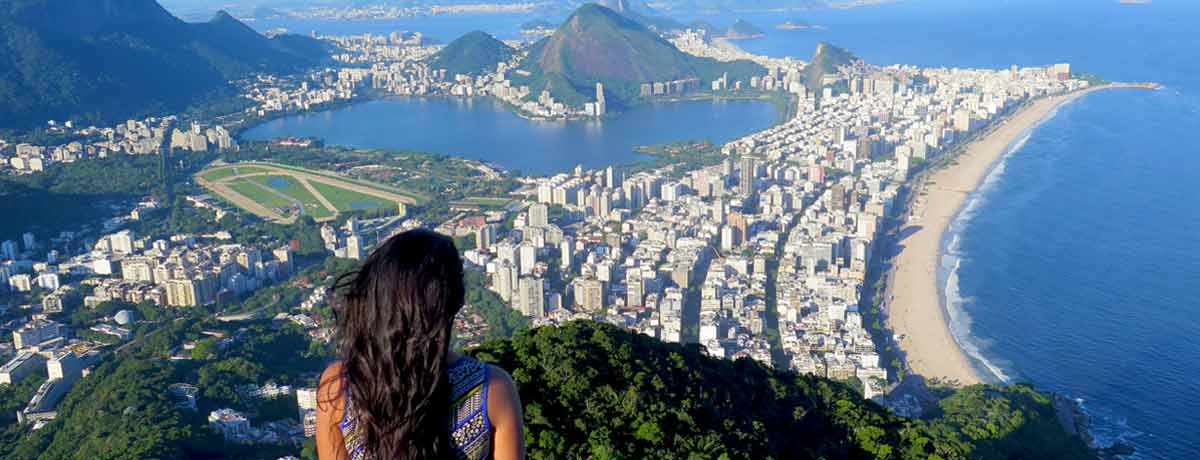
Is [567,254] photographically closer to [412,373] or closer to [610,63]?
[412,373]

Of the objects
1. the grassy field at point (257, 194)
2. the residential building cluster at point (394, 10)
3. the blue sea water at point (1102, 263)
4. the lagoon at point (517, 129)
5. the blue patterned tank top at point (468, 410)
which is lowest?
the blue sea water at point (1102, 263)

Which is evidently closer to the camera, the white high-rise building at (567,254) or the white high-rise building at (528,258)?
the white high-rise building at (528,258)

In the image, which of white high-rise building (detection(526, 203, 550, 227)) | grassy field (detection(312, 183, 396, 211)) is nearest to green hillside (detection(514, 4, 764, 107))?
grassy field (detection(312, 183, 396, 211))

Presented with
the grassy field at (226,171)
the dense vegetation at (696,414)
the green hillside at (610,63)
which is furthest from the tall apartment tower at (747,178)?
the green hillside at (610,63)

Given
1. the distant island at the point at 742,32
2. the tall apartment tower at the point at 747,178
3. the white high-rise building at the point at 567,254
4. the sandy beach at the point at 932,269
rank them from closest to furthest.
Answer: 1. the sandy beach at the point at 932,269
2. the white high-rise building at the point at 567,254
3. the tall apartment tower at the point at 747,178
4. the distant island at the point at 742,32

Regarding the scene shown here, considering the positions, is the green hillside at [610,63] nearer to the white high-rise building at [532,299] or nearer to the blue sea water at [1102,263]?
the blue sea water at [1102,263]

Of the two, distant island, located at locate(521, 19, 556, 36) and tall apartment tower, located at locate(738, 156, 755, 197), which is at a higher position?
distant island, located at locate(521, 19, 556, 36)

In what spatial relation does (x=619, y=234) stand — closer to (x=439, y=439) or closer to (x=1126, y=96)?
(x=439, y=439)

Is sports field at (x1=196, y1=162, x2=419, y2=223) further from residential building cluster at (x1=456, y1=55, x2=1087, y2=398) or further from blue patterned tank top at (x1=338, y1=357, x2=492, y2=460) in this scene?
blue patterned tank top at (x1=338, y1=357, x2=492, y2=460)
